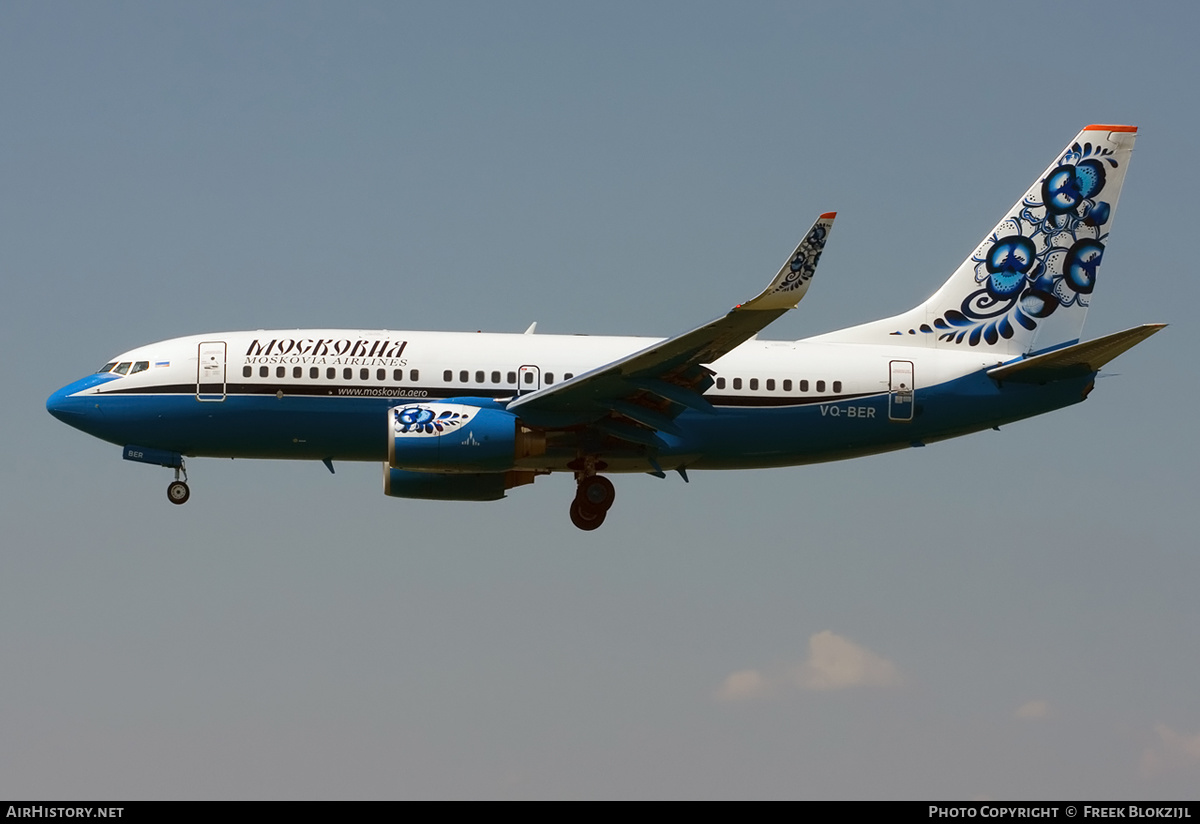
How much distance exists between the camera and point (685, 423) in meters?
38.6

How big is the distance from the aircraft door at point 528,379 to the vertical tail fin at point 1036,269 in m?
7.58

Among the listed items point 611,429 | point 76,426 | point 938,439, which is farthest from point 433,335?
point 938,439

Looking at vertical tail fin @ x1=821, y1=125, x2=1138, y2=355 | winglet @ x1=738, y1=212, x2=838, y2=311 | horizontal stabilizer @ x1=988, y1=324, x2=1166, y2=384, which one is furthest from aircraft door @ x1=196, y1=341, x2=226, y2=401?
horizontal stabilizer @ x1=988, y1=324, x2=1166, y2=384

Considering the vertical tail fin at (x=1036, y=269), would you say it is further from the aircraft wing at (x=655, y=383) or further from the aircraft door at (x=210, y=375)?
the aircraft door at (x=210, y=375)

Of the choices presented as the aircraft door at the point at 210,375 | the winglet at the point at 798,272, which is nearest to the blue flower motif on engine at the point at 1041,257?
the winglet at the point at 798,272

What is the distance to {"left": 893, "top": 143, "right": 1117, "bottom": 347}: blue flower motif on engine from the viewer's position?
41.7 metres

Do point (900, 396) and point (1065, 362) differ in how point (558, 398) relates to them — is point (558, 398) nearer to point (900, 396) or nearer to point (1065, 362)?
point (900, 396)

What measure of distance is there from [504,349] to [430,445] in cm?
341

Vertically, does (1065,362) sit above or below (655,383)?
above

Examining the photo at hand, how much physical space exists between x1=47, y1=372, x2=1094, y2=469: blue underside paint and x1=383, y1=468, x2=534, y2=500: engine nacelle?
219 cm

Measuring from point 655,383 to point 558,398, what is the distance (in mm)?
2148

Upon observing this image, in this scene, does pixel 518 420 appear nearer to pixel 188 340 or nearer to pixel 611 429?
pixel 611 429

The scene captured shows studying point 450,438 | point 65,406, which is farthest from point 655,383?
point 65,406

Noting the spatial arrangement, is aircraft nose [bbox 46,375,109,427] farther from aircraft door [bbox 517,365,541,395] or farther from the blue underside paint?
aircraft door [bbox 517,365,541,395]
